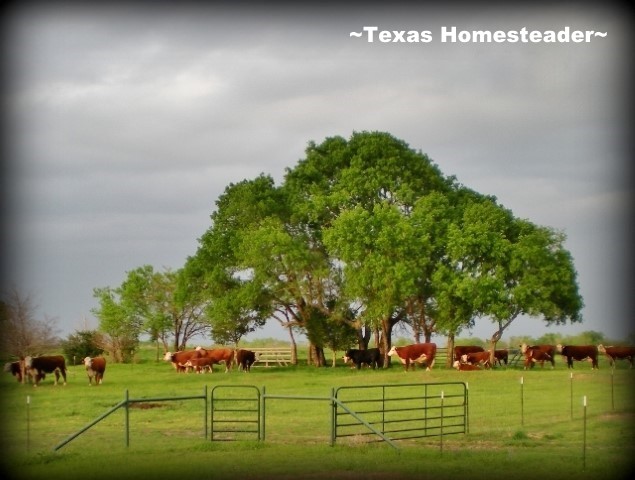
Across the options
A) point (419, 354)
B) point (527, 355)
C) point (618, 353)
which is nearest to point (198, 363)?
point (419, 354)

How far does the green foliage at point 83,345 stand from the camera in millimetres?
46656

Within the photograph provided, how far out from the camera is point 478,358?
4134 cm

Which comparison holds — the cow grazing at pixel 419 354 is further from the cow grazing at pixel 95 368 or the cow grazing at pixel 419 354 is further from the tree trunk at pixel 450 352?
the cow grazing at pixel 95 368

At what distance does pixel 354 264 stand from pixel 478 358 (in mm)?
7162

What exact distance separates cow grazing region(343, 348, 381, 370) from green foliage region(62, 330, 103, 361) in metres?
13.5

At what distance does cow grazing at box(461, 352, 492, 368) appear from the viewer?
4101 centimetres

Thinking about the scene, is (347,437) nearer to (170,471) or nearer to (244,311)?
→ (170,471)

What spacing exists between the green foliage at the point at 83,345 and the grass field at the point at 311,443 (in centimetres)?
1686

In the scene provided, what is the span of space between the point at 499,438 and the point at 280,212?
30.1 m

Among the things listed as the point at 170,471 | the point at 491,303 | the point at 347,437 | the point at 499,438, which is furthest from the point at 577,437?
the point at 491,303

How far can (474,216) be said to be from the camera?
43.6m

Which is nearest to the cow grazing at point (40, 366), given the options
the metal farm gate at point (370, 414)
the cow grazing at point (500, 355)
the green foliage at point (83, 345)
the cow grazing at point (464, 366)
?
the metal farm gate at point (370, 414)

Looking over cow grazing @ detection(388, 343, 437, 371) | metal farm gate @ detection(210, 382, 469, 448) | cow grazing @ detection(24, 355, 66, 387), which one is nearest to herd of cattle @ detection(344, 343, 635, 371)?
cow grazing @ detection(388, 343, 437, 371)

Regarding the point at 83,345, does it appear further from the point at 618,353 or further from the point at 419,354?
the point at 618,353
